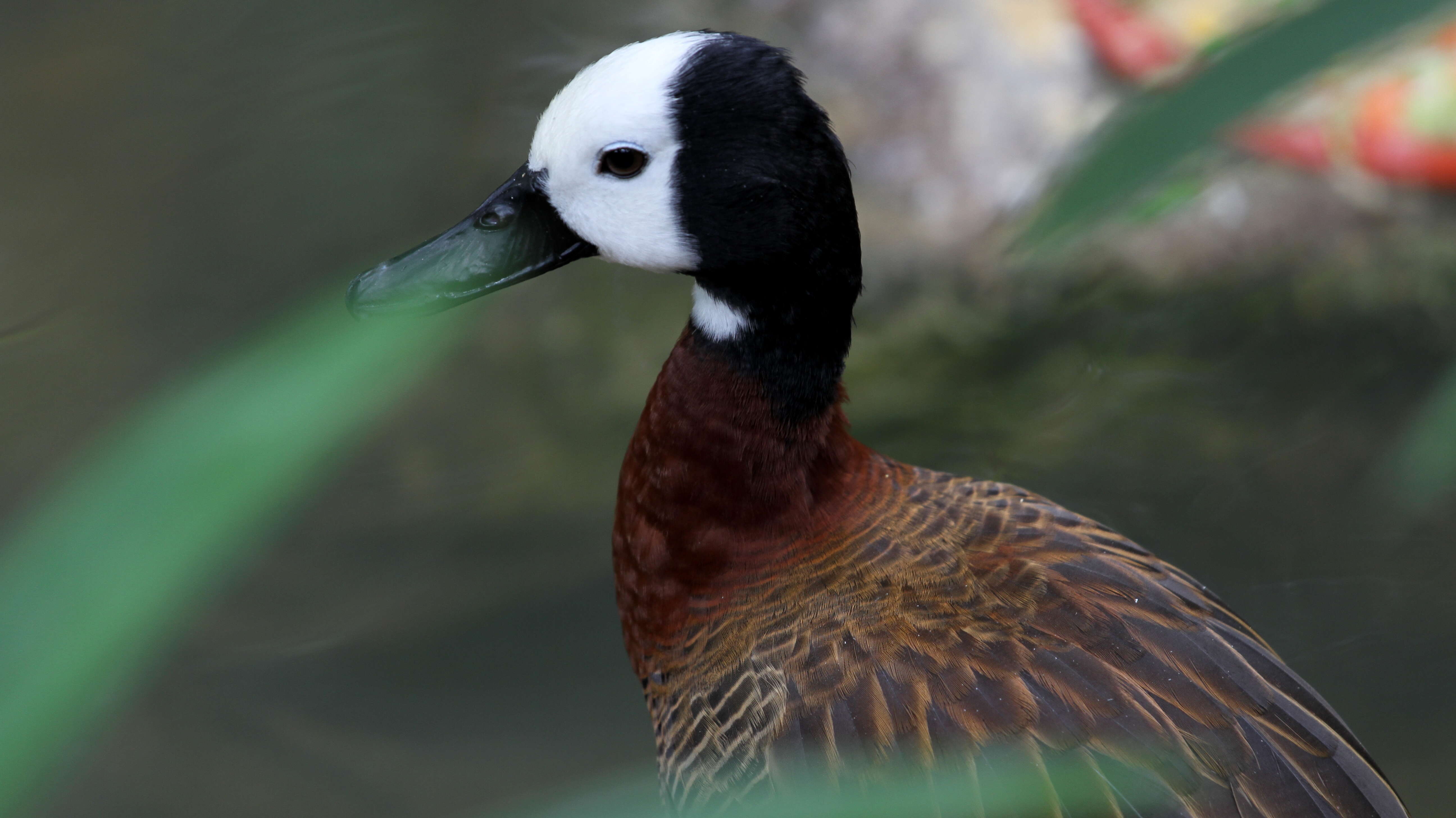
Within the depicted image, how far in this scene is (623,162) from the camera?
110 cm

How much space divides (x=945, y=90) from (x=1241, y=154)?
902 mm

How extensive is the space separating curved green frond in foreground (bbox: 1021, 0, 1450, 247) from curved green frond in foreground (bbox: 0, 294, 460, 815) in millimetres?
184

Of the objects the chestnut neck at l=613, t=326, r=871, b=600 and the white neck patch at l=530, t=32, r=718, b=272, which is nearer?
the white neck patch at l=530, t=32, r=718, b=272

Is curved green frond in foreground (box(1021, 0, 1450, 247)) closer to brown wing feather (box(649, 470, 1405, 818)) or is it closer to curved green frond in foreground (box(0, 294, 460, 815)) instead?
curved green frond in foreground (box(0, 294, 460, 815))

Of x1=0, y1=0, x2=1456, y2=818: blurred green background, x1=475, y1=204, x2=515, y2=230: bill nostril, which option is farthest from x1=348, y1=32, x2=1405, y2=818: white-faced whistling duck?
x1=0, y1=0, x2=1456, y2=818: blurred green background

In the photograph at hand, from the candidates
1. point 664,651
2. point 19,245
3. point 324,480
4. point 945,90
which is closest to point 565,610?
point 664,651

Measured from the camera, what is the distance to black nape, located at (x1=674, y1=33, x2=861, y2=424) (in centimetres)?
106

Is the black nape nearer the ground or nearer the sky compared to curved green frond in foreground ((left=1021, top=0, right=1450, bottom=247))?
nearer the sky

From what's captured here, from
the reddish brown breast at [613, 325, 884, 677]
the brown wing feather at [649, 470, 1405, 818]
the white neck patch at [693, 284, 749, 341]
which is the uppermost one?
the white neck patch at [693, 284, 749, 341]

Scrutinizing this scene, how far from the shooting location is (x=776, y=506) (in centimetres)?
125

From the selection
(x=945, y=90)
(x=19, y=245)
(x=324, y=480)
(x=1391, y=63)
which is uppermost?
(x=19, y=245)

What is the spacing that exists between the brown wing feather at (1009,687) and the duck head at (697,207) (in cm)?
25

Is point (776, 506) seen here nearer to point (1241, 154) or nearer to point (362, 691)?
point (1241, 154)

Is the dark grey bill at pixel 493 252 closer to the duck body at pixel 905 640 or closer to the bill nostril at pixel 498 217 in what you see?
the bill nostril at pixel 498 217
